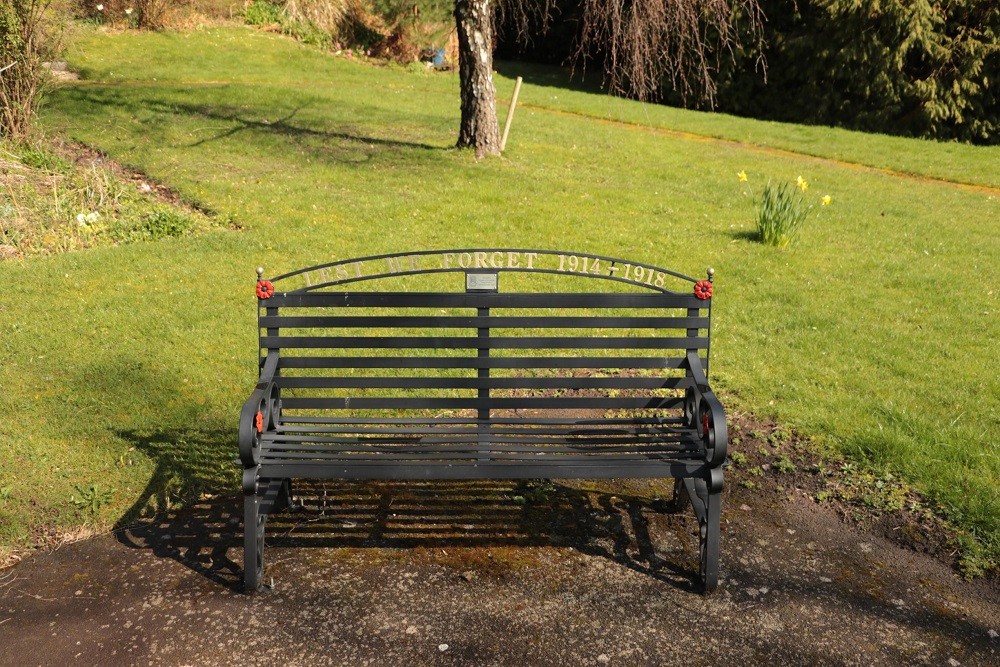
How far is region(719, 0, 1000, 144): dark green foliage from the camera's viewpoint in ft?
57.9

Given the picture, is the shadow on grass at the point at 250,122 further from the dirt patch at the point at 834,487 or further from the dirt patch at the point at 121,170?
the dirt patch at the point at 834,487

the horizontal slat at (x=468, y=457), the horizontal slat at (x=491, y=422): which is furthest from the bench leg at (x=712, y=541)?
the horizontal slat at (x=491, y=422)

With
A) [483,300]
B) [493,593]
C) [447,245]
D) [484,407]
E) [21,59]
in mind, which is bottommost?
[493,593]

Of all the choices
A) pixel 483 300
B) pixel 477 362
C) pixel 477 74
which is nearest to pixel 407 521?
pixel 477 362

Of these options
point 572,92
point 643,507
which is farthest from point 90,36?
point 643,507

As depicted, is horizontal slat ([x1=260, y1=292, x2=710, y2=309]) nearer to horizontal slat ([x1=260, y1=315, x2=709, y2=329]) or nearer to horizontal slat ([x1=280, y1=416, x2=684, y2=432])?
horizontal slat ([x1=260, y1=315, x2=709, y2=329])

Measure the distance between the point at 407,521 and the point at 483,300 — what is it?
111 centimetres

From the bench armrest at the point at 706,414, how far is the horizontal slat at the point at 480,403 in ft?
0.43

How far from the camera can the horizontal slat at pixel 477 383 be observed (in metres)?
4.01

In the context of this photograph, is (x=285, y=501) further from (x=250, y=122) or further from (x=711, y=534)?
(x=250, y=122)

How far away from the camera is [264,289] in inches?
157

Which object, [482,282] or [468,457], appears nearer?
[468,457]

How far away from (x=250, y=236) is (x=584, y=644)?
5.89 meters

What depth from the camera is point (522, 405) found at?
13.4 feet
